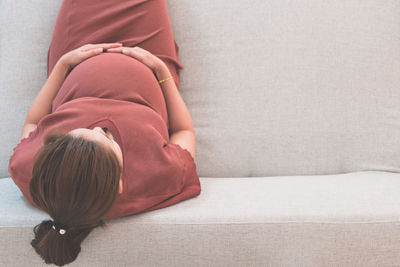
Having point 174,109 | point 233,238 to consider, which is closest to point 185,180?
point 233,238

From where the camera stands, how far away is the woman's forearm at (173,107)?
130 cm

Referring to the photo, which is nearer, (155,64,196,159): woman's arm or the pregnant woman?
the pregnant woman

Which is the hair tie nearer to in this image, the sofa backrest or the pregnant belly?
the pregnant belly

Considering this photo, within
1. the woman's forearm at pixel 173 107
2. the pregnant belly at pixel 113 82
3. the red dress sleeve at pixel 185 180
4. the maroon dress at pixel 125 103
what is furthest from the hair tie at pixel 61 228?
the woman's forearm at pixel 173 107

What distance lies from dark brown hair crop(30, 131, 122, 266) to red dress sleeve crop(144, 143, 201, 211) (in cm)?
21

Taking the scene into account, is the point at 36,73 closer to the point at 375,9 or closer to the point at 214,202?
the point at 214,202

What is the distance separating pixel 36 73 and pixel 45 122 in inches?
15.4

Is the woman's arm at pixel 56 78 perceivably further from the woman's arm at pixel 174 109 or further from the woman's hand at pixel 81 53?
the woman's arm at pixel 174 109

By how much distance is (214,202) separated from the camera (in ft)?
3.48

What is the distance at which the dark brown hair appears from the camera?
0.84m

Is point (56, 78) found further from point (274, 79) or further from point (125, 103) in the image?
point (274, 79)

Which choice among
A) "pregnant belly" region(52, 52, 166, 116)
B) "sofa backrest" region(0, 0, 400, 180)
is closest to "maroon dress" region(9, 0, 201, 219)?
"pregnant belly" region(52, 52, 166, 116)

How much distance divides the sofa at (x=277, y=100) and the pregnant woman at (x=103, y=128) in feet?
0.29

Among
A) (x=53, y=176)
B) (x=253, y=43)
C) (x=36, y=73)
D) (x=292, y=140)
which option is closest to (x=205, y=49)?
(x=253, y=43)
